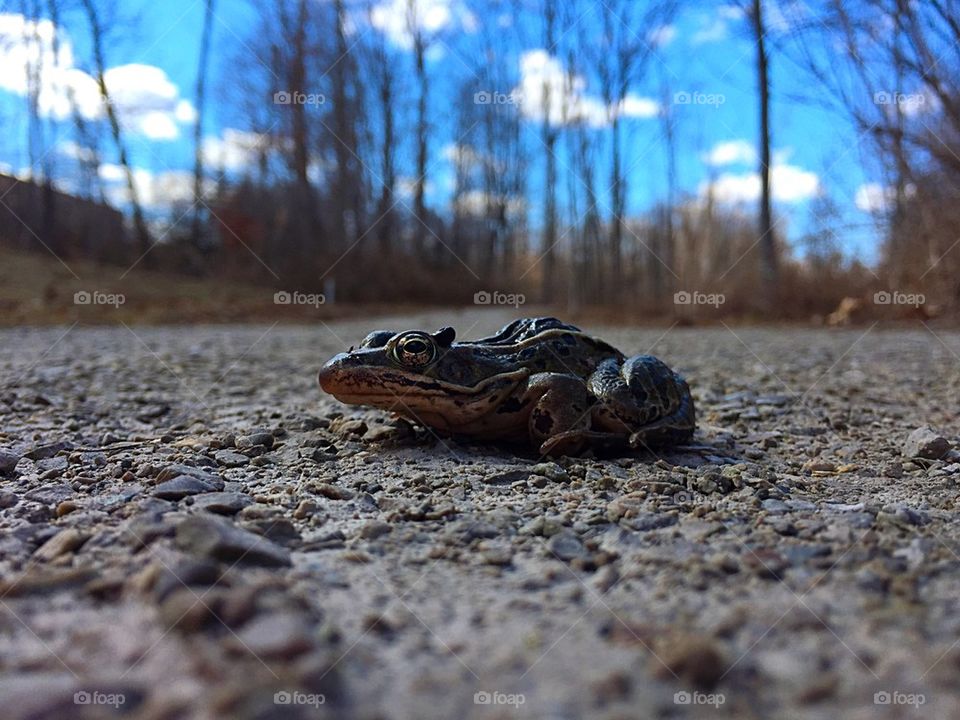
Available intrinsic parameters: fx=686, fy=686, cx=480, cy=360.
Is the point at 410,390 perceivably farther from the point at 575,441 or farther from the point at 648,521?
the point at 648,521

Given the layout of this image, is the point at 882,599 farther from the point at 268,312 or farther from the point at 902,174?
the point at 268,312

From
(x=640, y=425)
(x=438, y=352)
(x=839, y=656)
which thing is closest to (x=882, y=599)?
(x=839, y=656)

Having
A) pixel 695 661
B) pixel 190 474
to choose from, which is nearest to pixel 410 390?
pixel 190 474

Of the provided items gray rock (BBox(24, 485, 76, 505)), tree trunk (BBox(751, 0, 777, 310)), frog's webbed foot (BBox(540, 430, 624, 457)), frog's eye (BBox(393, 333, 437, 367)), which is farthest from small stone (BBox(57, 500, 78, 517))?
tree trunk (BBox(751, 0, 777, 310))

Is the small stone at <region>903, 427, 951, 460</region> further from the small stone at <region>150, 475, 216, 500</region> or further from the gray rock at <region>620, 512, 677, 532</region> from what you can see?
the small stone at <region>150, 475, 216, 500</region>

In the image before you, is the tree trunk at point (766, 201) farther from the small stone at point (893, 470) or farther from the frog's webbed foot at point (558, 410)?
the frog's webbed foot at point (558, 410)

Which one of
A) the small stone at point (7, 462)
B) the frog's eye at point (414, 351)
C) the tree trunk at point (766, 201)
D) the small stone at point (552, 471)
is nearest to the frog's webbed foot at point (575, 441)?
the small stone at point (552, 471)
